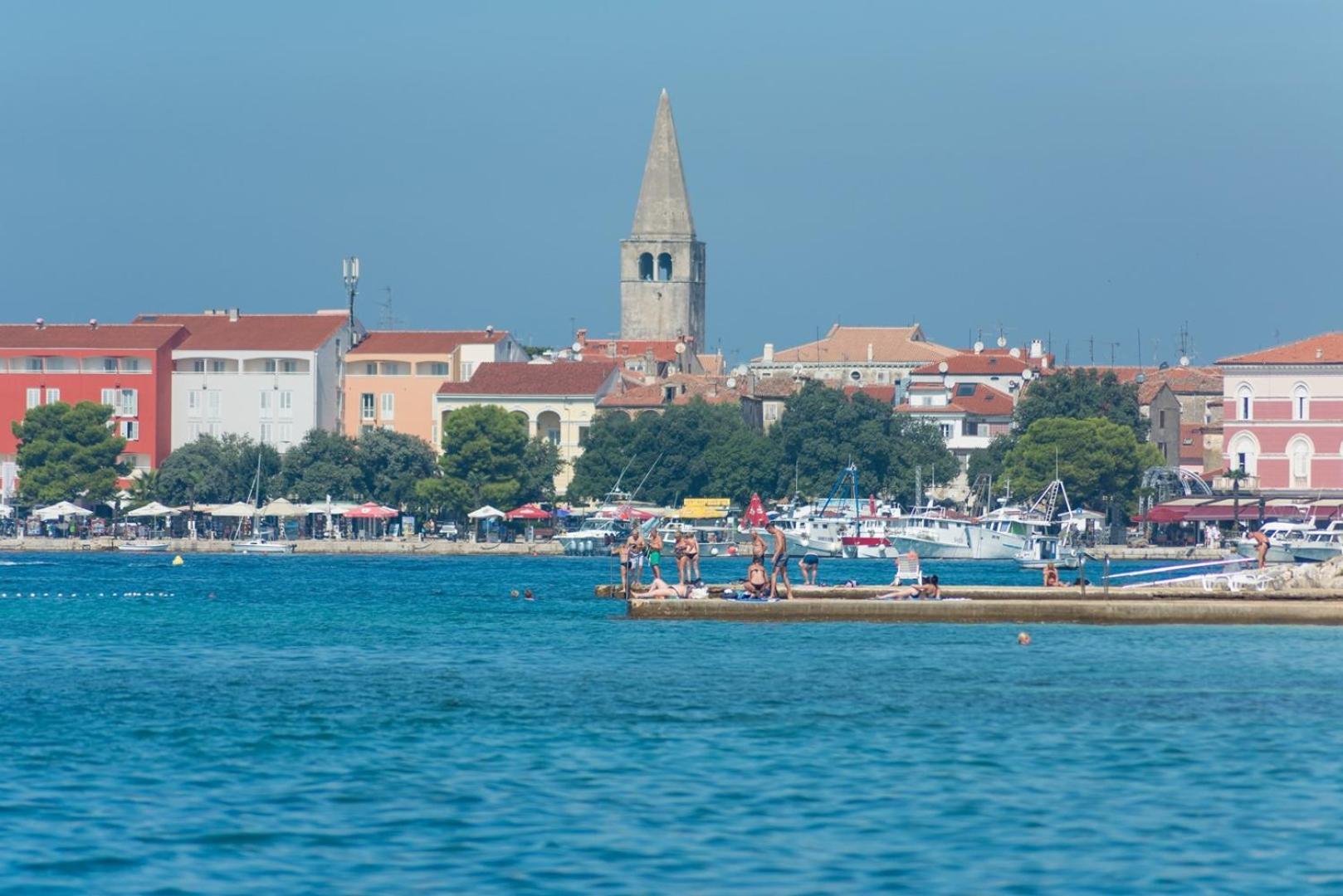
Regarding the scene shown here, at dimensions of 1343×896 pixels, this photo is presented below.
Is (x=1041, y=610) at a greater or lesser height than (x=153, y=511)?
lesser

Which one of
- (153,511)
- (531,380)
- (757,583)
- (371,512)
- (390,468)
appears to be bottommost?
(757,583)

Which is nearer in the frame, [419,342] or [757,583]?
[757,583]

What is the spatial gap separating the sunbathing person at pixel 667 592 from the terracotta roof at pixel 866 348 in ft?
369

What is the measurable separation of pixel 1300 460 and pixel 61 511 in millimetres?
57807

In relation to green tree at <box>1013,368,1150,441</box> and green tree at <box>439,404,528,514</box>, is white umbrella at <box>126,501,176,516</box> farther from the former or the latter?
green tree at <box>1013,368,1150,441</box>

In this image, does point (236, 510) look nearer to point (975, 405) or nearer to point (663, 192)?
point (975, 405)

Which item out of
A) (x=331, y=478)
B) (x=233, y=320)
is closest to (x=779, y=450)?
(x=331, y=478)

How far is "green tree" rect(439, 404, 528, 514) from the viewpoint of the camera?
10769 cm

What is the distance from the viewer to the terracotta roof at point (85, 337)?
122 metres

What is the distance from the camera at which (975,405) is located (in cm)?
13200

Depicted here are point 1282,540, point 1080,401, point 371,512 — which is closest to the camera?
point 1282,540

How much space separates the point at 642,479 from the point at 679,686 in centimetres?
8005

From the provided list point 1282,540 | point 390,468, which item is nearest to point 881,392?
point 390,468

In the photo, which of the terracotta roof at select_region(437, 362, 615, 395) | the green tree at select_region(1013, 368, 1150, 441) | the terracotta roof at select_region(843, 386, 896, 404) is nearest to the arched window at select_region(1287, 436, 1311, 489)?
the green tree at select_region(1013, 368, 1150, 441)
